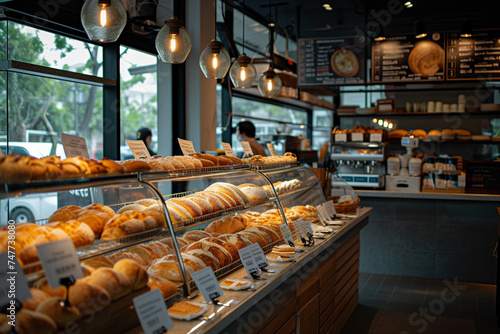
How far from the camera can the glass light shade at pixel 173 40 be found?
292 cm

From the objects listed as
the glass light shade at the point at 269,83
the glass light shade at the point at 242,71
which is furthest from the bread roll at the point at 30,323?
the glass light shade at the point at 269,83

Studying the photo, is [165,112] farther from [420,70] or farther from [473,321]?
[473,321]

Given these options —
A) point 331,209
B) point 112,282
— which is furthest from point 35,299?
point 331,209

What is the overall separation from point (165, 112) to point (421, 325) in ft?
11.7

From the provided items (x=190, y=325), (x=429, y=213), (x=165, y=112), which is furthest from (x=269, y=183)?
(x=429, y=213)

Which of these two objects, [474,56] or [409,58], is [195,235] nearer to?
[409,58]

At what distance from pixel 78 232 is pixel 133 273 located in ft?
0.86

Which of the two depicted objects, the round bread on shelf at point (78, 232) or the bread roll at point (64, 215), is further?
the bread roll at point (64, 215)

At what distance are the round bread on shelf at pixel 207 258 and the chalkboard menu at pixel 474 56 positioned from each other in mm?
4993

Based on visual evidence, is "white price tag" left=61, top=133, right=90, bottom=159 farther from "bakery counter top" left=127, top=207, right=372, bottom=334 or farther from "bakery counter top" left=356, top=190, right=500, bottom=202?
"bakery counter top" left=356, top=190, right=500, bottom=202

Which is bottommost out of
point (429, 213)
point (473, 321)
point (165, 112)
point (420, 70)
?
point (473, 321)

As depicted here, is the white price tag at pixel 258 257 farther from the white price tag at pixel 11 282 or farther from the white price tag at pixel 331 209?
the white price tag at pixel 331 209

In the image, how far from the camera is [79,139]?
2158 millimetres

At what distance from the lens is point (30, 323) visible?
129cm
